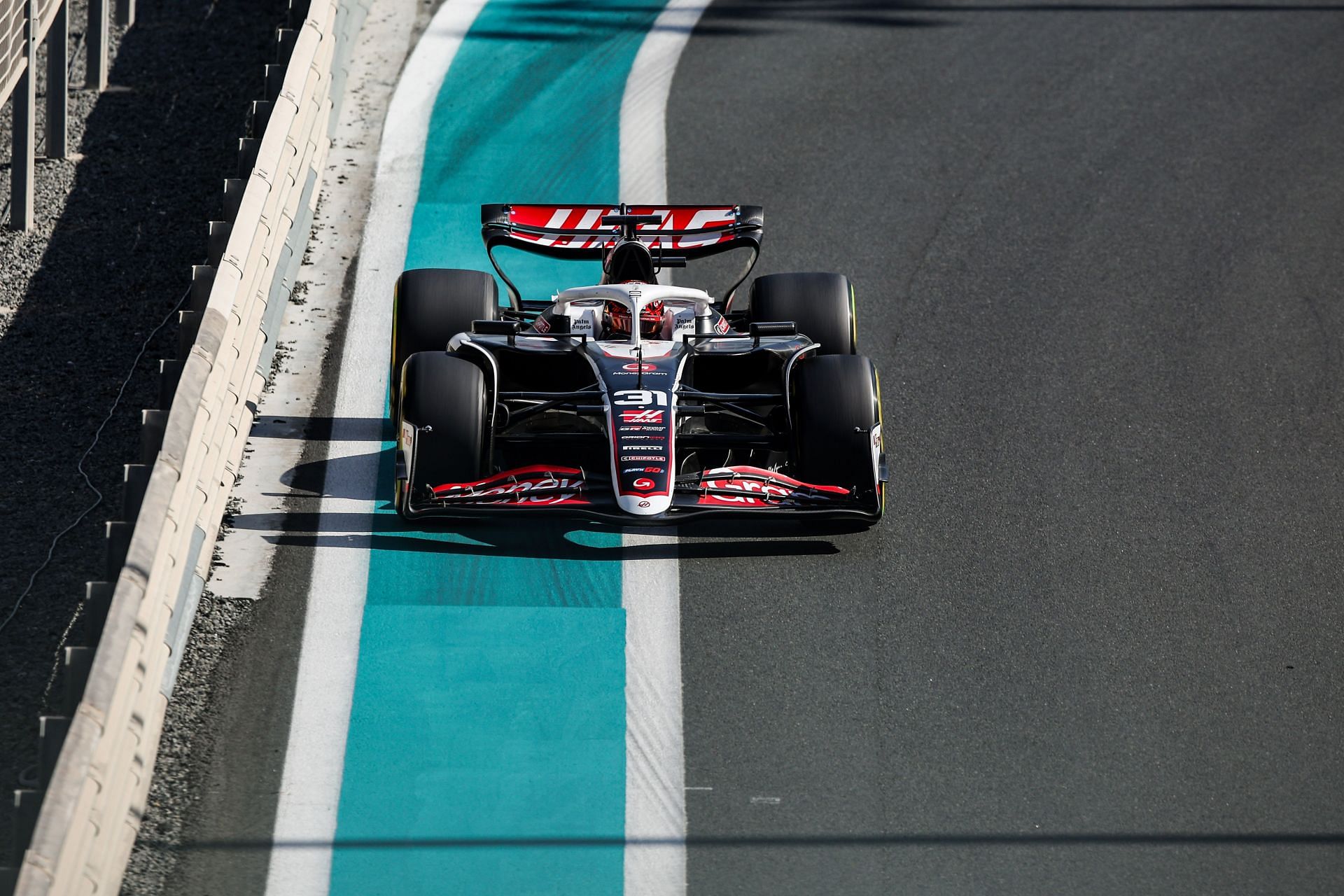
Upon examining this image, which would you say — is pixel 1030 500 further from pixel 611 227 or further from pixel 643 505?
pixel 611 227

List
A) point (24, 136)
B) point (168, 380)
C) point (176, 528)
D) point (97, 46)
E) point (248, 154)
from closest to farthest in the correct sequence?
point (176, 528) < point (168, 380) < point (248, 154) < point (24, 136) < point (97, 46)

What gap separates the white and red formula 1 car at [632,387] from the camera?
24.1 ft

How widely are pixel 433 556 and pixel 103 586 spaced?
2245mm

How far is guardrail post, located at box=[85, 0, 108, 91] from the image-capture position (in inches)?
460

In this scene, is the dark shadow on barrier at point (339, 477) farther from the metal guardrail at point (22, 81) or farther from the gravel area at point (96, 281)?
the metal guardrail at point (22, 81)

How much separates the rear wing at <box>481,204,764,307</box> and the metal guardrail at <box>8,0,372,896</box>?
50.0 inches

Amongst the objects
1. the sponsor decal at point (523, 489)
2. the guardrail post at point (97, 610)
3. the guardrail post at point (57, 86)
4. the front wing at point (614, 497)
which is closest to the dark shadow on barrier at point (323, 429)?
the front wing at point (614, 497)

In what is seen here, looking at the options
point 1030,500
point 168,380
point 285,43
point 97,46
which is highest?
point 97,46

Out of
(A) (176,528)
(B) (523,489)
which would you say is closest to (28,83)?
(B) (523,489)

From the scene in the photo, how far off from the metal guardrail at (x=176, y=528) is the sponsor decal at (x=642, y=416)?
1.72m

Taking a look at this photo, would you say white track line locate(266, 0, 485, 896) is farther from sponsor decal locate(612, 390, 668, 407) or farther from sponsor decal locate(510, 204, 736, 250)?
sponsor decal locate(612, 390, 668, 407)

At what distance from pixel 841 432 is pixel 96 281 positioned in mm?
4685

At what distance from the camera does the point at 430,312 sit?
8562mm

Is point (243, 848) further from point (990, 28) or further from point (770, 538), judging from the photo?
point (990, 28)
